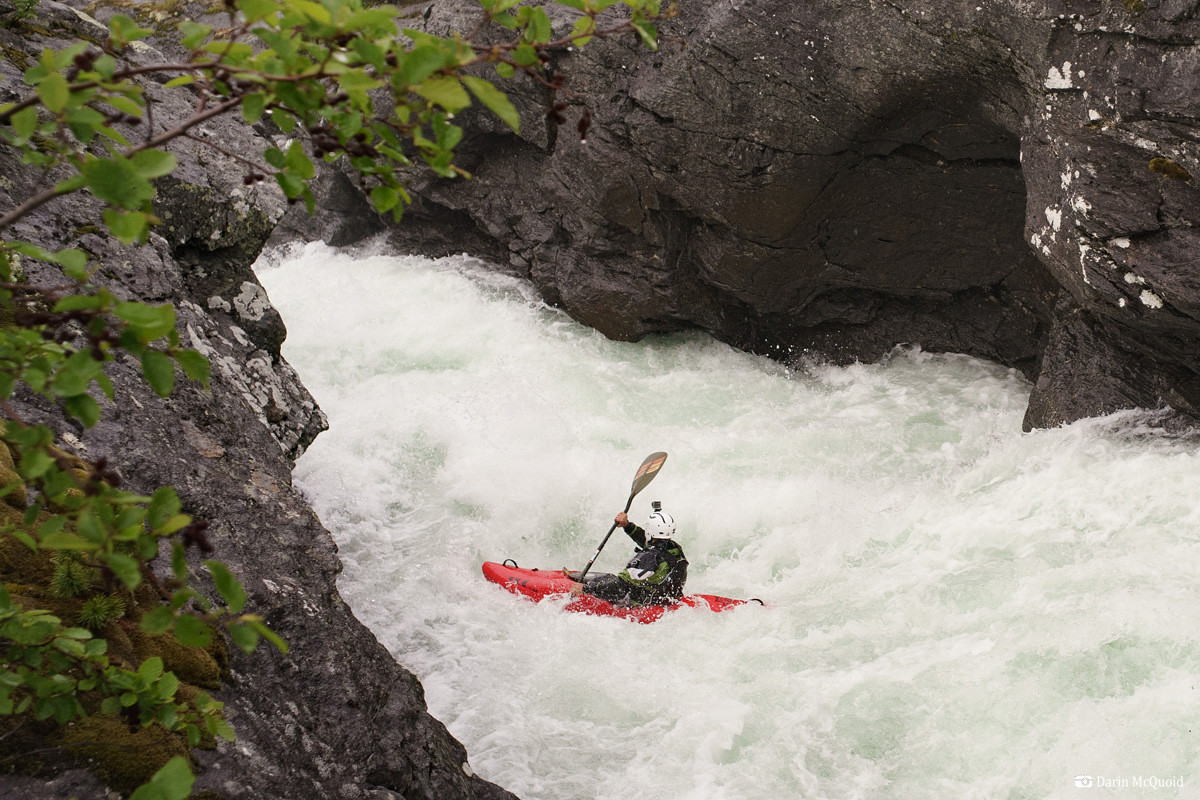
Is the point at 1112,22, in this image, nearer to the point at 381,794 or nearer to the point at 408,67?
the point at 408,67

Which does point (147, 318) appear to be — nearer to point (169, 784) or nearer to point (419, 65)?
point (419, 65)

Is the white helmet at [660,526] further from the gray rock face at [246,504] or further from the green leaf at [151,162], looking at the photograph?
the green leaf at [151,162]

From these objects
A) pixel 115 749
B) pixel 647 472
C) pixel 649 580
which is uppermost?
pixel 115 749

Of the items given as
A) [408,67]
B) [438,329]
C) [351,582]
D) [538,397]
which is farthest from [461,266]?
[408,67]

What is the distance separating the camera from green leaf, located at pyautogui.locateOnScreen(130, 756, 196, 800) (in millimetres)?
1544

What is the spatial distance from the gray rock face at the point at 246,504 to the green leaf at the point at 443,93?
238cm

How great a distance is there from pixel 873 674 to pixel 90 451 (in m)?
4.95

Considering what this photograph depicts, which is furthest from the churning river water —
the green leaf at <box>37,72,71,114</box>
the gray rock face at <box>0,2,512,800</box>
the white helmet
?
the green leaf at <box>37,72,71,114</box>

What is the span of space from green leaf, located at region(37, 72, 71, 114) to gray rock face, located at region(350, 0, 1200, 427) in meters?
6.79

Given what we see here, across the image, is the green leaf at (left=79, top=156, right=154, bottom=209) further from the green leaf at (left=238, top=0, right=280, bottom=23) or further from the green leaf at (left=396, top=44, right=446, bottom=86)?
the green leaf at (left=396, top=44, right=446, bottom=86)

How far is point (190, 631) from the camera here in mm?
1591

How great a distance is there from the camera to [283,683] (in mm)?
3498

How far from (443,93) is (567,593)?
5.86 metres

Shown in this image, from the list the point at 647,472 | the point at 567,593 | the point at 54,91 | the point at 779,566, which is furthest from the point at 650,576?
the point at 54,91
